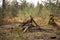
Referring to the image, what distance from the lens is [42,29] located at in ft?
9.24

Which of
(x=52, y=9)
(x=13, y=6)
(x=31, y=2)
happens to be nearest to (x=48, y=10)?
(x=52, y=9)

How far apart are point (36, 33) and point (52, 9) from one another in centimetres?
50

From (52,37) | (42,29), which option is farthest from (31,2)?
(52,37)

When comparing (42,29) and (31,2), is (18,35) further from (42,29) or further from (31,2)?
(31,2)

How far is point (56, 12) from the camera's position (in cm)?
295

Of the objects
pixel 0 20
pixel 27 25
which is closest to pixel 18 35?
pixel 27 25

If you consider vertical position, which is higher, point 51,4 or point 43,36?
point 51,4

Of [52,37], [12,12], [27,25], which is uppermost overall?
[12,12]

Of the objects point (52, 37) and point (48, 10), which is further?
point (48, 10)

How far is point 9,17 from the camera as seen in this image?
114 inches

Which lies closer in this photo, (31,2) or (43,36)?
(43,36)

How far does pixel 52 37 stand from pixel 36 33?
250 mm

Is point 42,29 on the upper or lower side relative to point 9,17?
lower

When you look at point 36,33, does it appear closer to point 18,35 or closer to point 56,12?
point 18,35
